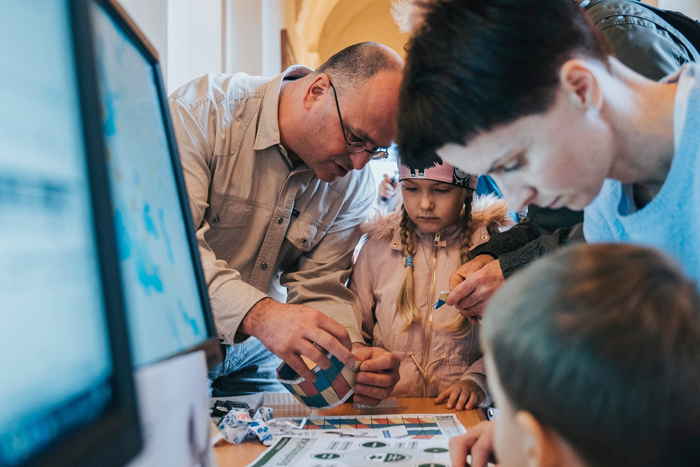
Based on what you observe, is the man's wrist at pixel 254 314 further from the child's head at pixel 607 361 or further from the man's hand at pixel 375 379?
the child's head at pixel 607 361

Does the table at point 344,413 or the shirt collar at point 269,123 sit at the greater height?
the shirt collar at point 269,123

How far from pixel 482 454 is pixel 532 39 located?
519mm

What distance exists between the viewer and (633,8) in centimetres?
105

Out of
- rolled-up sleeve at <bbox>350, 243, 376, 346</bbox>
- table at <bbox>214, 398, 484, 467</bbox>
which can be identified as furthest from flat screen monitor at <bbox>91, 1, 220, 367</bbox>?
rolled-up sleeve at <bbox>350, 243, 376, 346</bbox>

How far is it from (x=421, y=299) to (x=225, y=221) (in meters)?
0.64

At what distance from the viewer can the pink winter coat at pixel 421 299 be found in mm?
1590

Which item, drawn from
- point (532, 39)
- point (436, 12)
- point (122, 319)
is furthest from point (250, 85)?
point (122, 319)

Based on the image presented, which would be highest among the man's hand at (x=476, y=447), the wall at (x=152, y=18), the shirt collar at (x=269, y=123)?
the wall at (x=152, y=18)

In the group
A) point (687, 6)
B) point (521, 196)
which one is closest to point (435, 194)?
point (521, 196)

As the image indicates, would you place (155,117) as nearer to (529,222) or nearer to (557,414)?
(557,414)

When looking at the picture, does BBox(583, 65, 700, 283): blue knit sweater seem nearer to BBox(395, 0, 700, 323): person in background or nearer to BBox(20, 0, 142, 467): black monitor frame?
BBox(395, 0, 700, 323): person in background

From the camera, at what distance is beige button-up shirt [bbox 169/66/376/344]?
1.45 m

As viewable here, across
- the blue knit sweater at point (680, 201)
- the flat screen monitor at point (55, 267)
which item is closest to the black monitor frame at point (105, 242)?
the flat screen monitor at point (55, 267)

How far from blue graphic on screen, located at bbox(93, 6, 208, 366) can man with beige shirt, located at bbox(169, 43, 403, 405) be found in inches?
30.3
